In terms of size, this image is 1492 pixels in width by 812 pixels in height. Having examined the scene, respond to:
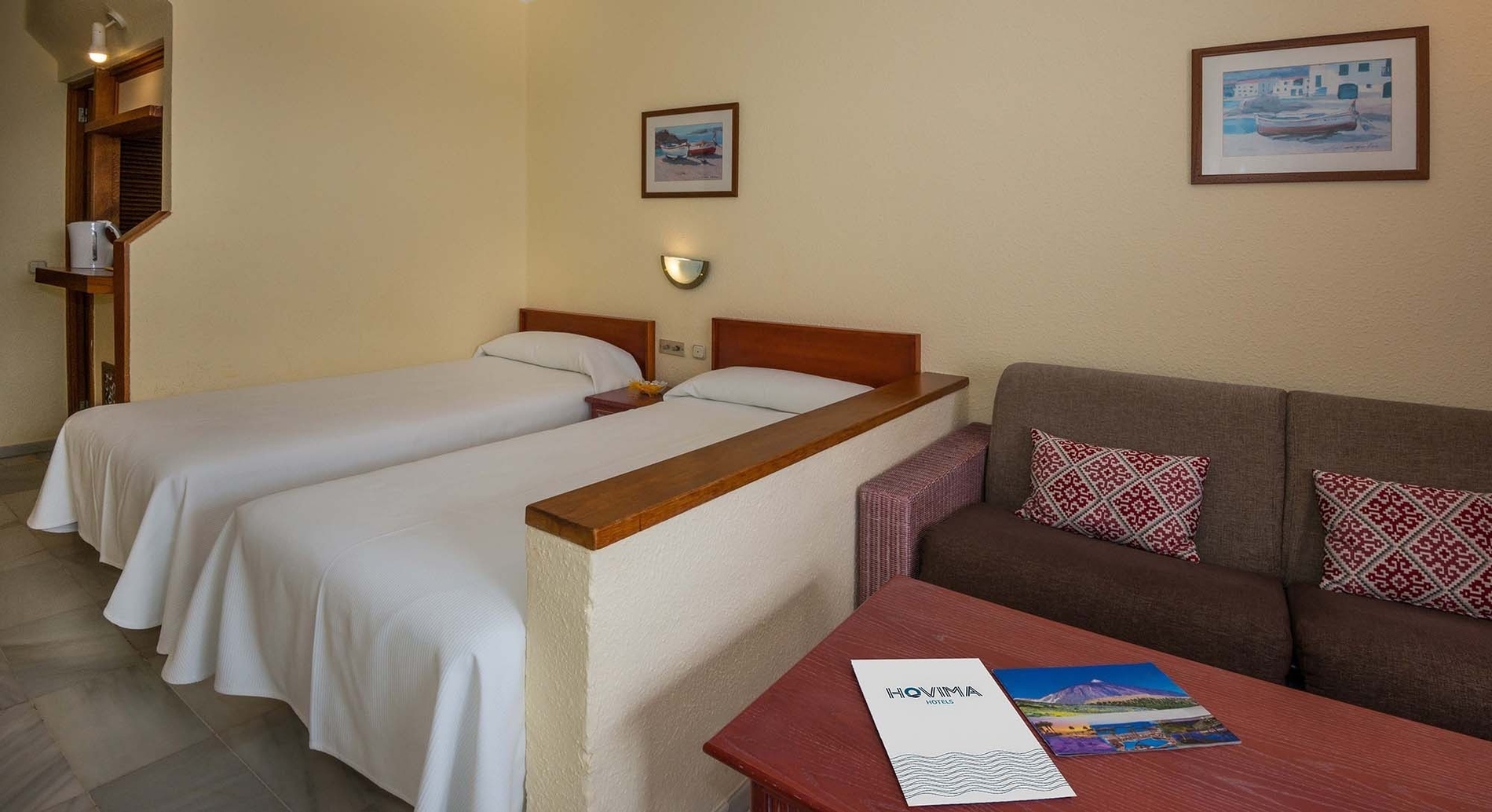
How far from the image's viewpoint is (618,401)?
329cm

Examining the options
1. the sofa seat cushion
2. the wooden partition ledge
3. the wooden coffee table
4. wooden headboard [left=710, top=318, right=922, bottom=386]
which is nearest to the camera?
the wooden coffee table

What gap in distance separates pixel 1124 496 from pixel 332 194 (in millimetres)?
3479

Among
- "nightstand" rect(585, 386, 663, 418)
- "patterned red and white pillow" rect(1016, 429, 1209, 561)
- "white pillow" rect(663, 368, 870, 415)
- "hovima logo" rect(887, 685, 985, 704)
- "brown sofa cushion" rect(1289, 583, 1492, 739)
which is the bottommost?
"brown sofa cushion" rect(1289, 583, 1492, 739)

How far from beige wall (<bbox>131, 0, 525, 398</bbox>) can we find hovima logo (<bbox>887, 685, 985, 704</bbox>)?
3360mm

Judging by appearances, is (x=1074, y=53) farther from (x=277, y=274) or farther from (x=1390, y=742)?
(x=277, y=274)

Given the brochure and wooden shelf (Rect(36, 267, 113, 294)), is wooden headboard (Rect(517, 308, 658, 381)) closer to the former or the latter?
wooden shelf (Rect(36, 267, 113, 294))

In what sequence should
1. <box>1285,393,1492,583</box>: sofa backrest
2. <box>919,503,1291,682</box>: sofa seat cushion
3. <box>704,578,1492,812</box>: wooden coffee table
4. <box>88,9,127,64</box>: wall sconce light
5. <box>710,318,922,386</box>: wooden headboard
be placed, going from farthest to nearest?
<box>88,9,127,64</box>: wall sconce light
<box>710,318,922,386</box>: wooden headboard
<box>1285,393,1492,583</box>: sofa backrest
<box>919,503,1291,682</box>: sofa seat cushion
<box>704,578,1492,812</box>: wooden coffee table

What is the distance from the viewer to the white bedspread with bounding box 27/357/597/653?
213cm

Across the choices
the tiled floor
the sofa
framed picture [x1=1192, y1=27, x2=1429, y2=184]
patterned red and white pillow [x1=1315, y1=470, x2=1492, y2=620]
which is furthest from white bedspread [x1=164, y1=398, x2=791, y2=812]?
framed picture [x1=1192, y1=27, x2=1429, y2=184]

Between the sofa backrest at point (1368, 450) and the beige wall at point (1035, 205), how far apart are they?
0.21 m

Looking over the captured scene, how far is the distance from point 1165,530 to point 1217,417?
0.38 metres

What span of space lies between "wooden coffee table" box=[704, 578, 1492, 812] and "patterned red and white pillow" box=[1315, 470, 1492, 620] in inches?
35.7

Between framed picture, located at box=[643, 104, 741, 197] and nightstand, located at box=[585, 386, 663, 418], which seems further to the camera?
framed picture, located at box=[643, 104, 741, 197]

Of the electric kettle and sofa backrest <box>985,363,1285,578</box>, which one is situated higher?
the electric kettle
